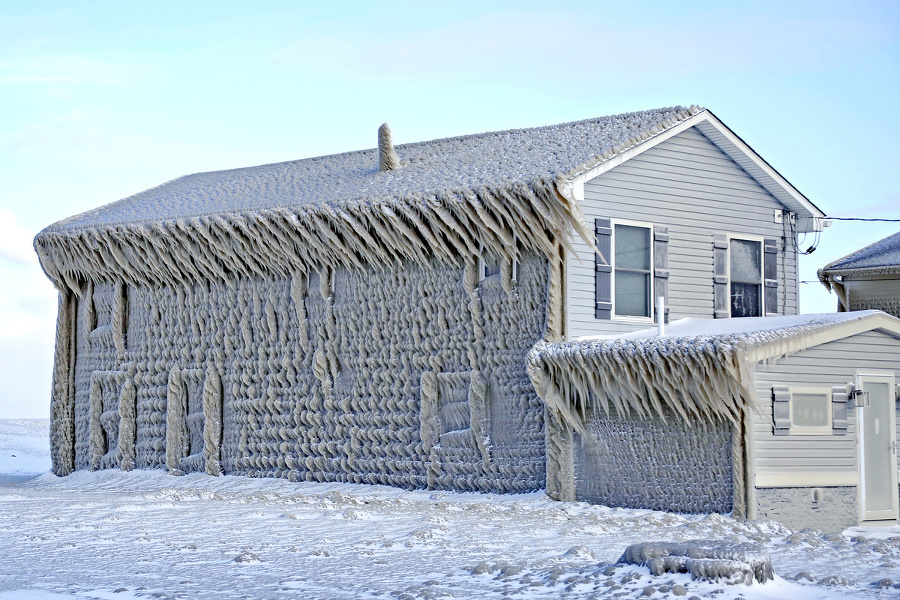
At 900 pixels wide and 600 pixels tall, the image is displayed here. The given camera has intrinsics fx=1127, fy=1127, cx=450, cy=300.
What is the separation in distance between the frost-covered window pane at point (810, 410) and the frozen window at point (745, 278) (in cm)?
375

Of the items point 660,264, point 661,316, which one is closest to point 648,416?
point 661,316

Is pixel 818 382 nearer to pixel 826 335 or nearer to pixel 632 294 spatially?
pixel 826 335

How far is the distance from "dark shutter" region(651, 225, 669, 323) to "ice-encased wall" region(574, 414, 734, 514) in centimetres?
274

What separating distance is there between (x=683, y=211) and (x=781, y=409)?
15.3ft

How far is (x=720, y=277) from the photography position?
19.2m

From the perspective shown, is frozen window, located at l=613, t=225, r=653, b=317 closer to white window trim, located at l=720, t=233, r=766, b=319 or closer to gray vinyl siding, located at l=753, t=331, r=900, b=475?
white window trim, located at l=720, t=233, r=766, b=319

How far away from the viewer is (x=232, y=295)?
21.0 m

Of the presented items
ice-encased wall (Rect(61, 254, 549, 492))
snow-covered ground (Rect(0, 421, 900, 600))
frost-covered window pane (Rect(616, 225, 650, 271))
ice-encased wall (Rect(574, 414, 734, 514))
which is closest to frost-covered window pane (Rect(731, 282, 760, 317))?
frost-covered window pane (Rect(616, 225, 650, 271))

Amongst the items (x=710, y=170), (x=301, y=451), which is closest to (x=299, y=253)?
(x=301, y=451)

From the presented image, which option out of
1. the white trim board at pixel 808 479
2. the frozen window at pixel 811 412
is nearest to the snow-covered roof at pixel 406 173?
the frozen window at pixel 811 412

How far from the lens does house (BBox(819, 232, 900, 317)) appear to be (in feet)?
83.3

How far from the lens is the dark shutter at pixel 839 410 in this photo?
1589 centimetres

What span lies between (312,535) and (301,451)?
24.8 feet

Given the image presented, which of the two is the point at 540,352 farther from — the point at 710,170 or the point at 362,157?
the point at 362,157
